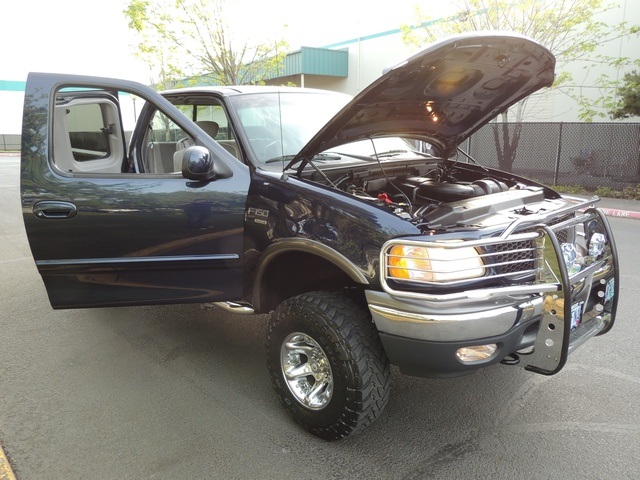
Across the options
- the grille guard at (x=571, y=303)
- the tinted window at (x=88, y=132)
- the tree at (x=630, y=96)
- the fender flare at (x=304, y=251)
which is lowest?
the grille guard at (x=571, y=303)

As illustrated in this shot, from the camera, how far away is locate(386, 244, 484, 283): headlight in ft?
7.52

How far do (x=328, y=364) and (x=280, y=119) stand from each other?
1.61 m

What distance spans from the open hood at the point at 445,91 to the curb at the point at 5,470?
2.15 meters

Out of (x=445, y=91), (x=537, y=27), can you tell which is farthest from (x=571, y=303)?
(x=537, y=27)

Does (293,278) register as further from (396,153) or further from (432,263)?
(396,153)

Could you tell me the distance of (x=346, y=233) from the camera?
2494 mm

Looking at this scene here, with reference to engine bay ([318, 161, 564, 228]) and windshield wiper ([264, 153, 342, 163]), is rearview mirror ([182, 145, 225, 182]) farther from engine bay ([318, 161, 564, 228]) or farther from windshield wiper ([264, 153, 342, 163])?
engine bay ([318, 161, 564, 228])

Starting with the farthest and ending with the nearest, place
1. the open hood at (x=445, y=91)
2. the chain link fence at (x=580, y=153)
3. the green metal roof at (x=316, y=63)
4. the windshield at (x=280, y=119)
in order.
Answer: the green metal roof at (x=316, y=63) → the chain link fence at (x=580, y=153) → the windshield at (x=280, y=119) → the open hood at (x=445, y=91)

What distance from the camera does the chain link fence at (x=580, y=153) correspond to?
1277 cm

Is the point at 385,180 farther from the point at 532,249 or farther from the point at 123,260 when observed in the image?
the point at 123,260

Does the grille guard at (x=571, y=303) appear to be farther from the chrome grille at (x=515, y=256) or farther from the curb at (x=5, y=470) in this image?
the curb at (x=5, y=470)

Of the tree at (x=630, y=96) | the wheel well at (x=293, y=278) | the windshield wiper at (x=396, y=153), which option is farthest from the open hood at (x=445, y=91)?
the tree at (x=630, y=96)

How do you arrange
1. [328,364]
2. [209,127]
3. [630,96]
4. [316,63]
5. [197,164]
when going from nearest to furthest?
[328,364] → [197,164] → [209,127] → [630,96] → [316,63]

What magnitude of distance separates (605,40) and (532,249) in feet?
50.3
